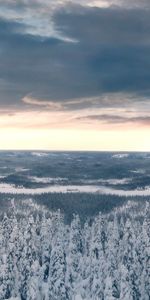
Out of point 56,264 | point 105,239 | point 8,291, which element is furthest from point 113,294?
point 105,239

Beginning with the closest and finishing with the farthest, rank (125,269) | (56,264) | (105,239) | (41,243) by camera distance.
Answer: (125,269) → (56,264) → (41,243) → (105,239)

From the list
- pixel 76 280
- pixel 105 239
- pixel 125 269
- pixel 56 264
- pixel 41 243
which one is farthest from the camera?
pixel 105 239

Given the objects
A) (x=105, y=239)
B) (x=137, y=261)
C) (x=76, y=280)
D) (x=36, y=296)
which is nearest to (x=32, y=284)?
(x=36, y=296)

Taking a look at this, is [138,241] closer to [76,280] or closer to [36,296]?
[76,280]

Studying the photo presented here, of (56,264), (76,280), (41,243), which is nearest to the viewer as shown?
(56,264)

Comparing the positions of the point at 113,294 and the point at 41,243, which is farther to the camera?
the point at 41,243

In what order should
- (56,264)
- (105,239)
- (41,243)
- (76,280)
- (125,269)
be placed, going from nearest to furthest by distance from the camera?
1. (125,269)
2. (56,264)
3. (76,280)
4. (41,243)
5. (105,239)

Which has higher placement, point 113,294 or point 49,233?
point 49,233

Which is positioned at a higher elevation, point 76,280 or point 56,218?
point 56,218

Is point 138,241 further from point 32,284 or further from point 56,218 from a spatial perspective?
point 56,218
